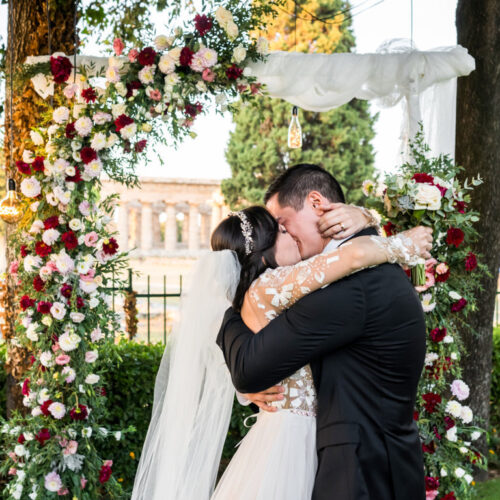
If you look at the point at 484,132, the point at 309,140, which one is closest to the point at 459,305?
the point at 484,132

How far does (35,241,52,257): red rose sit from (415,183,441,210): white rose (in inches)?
95.5

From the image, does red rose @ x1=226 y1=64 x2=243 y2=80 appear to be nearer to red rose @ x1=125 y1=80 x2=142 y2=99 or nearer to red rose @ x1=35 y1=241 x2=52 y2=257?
red rose @ x1=125 y1=80 x2=142 y2=99

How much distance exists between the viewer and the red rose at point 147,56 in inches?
156

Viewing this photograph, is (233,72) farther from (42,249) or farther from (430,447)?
(430,447)

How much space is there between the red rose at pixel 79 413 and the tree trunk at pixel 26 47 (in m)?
0.63

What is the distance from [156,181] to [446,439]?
Result: 68.0 feet

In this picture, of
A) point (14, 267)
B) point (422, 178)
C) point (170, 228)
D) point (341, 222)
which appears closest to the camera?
point (341, 222)

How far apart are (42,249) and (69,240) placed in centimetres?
20

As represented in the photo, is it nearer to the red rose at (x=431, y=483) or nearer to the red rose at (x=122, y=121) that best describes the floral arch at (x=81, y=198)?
the red rose at (x=122, y=121)

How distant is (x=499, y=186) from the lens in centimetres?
494

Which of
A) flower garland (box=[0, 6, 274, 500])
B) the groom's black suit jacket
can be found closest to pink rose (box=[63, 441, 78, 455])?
flower garland (box=[0, 6, 274, 500])

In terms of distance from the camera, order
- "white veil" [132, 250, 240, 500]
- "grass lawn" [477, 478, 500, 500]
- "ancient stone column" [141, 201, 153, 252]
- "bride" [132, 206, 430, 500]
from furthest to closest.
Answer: "ancient stone column" [141, 201, 153, 252], "grass lawn" [477, 478, 500, 500], "white veil" [132, 250, 240, 500], "bride" [132, 206, 430, 500]

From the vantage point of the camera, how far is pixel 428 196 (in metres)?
3.70

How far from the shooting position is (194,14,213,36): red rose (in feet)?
13.0
